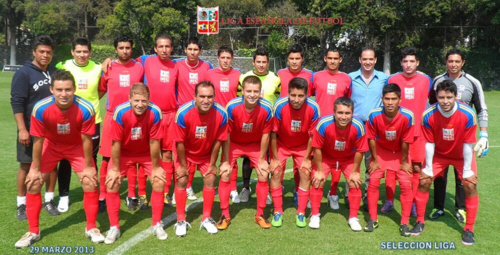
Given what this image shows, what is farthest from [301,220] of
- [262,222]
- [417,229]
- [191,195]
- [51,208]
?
[51,208]

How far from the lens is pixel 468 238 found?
4309mm

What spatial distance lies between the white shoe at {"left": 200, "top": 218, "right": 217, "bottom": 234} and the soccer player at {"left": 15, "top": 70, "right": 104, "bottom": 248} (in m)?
1.13

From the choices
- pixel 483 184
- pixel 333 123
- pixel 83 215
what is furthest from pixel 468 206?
pixel 83 215

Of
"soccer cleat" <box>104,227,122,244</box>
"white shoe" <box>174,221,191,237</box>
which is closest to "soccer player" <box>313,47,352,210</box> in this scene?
"white shoe" <box>174,221,191,237</box>

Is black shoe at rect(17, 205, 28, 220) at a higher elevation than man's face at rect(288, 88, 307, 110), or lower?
lower

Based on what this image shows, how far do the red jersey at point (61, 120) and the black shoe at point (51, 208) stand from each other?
1.13 m

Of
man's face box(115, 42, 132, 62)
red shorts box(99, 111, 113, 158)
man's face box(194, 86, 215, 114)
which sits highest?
man's face box(115, 42, 132, 62)

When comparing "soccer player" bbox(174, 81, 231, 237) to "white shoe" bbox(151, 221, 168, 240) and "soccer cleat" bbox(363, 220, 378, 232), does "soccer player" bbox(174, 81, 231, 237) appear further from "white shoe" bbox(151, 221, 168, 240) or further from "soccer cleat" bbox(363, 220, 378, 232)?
"soccer cleat" bbox(363, 220, 378, 232)

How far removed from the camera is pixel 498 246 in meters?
4.22

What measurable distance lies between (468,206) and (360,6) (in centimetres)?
2512

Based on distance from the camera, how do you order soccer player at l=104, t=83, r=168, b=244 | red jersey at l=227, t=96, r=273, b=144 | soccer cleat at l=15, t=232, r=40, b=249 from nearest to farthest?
soccer cleat at l=15, t=232, r=40, b=249, soccer player at l=104, t=83, r=168, b=244, red jersey at l=227, t=96, r=273, b=144

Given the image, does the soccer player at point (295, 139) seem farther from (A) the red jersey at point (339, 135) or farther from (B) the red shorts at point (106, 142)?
(B) the red shorts at point (106, 142)

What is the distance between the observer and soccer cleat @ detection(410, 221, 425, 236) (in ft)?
14.8

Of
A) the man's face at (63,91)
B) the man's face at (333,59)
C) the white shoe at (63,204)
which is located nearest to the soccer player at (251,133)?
the man's face at (333,59)
